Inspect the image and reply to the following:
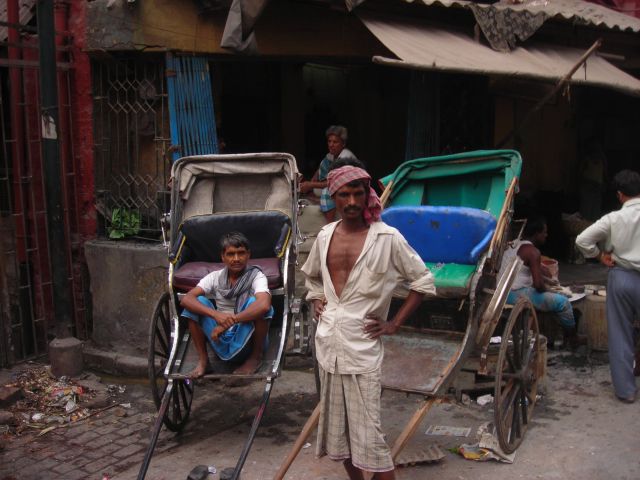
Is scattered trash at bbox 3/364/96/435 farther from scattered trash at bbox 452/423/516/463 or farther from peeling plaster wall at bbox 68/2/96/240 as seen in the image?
scattered trash at bbox 452/423/516/463

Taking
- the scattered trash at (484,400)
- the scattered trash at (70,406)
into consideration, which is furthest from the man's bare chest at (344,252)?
the scattered trash at (70,406)

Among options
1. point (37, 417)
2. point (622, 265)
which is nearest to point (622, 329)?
point (622, 265)

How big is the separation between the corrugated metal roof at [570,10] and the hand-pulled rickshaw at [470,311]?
1.96 m

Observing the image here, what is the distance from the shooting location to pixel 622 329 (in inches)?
233

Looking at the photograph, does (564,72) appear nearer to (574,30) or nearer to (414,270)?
(574,30)

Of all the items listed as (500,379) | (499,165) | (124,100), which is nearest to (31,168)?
(124,100)

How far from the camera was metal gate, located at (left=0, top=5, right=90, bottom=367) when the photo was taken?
714 cm

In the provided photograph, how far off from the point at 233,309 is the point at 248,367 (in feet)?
1.37

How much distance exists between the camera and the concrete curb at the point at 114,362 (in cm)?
707

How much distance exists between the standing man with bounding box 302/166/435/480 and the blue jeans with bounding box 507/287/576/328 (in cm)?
312

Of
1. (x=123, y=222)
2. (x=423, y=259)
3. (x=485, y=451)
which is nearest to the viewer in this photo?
(x=485, y=451)

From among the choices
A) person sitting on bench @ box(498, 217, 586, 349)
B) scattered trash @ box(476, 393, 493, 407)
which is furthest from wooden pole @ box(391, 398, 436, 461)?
person sitting on bench @ box(498, 217, 586, 349)

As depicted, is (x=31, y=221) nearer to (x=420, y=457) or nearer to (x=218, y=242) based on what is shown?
(x=218, y=242)

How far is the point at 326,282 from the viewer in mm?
3859
